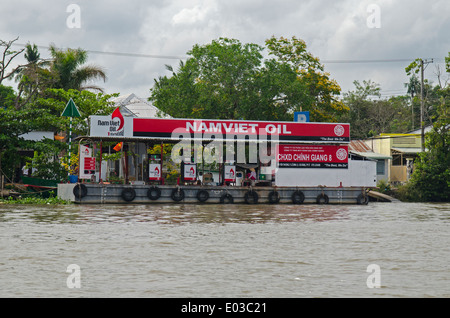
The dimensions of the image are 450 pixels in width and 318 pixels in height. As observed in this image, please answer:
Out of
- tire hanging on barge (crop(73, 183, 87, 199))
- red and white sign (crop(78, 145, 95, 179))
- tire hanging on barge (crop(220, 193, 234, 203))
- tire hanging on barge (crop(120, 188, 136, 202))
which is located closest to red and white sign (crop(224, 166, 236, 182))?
tire hanging on barge (crop(220, 193, 234, 203))

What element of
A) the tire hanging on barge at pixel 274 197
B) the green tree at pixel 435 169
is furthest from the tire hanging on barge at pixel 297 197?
the green tree at pixel 435 169

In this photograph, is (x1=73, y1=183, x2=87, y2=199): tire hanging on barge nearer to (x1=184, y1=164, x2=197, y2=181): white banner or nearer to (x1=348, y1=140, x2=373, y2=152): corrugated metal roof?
(x1=184, y1=164, x2=197, y2=181): white banner

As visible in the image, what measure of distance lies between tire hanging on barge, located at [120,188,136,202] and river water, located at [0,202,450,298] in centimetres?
941

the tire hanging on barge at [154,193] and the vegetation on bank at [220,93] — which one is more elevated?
the vegetation on bank at [220,93]

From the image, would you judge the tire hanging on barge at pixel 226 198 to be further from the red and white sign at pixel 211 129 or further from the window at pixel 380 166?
the window at pixel 380 166

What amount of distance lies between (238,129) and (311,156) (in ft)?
15.1

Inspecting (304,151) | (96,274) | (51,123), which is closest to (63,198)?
(51,123)

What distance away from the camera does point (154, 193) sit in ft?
103

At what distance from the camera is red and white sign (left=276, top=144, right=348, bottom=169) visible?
3388 centimetres

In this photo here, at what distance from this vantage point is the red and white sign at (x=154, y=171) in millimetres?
31703

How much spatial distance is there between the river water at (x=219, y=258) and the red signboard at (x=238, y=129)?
1106 centimetres

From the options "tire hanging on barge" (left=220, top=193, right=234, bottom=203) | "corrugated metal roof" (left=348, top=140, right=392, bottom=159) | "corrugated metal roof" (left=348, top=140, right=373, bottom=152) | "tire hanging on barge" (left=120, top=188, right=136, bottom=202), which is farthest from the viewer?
"corrugated metal roof" (left=348, top=140, right=373, bottom=152)

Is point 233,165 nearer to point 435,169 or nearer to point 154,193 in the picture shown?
point 154,193

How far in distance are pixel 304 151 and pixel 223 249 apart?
69.4ft
